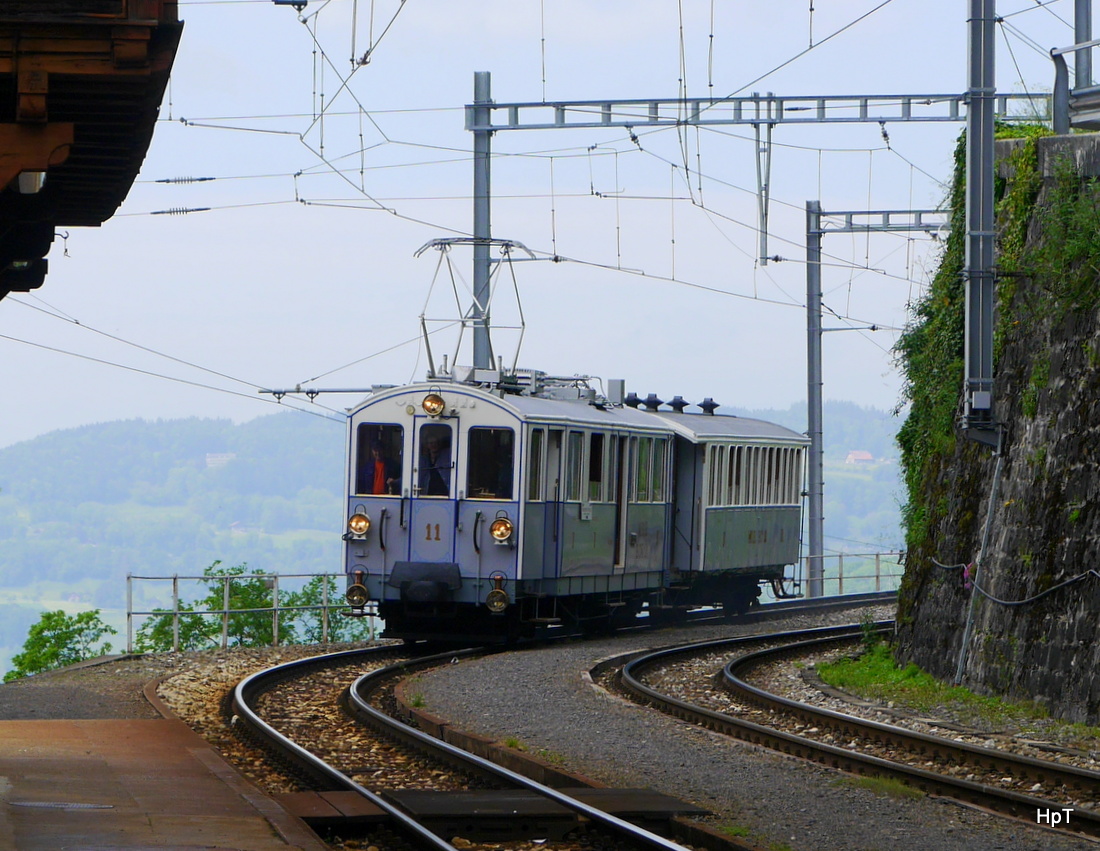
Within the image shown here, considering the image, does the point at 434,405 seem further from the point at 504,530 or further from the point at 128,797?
the point at 128,797

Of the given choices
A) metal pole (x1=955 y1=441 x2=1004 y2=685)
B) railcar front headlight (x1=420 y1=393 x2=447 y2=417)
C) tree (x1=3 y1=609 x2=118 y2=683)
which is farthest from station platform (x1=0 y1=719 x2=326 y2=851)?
tree (x1=3 y1=609 x2=118 y2=683)

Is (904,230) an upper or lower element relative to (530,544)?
upper

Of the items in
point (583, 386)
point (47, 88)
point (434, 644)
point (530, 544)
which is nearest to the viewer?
point (47, 88)

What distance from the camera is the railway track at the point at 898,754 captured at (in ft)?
28.9

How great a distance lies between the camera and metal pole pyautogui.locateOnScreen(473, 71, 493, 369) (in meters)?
22.4

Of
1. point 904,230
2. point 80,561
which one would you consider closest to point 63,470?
point 80,561

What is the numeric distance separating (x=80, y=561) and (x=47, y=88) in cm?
17457

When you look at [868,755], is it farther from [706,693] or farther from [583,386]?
[583,386]

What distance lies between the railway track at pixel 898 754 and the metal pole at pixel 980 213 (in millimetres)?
3501

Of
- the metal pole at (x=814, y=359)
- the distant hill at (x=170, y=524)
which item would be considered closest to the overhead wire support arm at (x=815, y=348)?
the metal pole at (x=814, y=359)

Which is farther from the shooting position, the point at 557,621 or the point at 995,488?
the point at 557,621

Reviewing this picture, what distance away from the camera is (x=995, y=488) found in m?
14.5

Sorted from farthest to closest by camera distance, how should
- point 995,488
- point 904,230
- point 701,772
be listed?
point 904,230 < point 995,488 < point 701,772

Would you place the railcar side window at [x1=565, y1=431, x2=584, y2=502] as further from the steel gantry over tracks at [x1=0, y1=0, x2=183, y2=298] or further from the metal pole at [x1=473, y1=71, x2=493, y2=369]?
the steel gantry over tracks at [x1=0, y1=0, x2=183, y2=298]
